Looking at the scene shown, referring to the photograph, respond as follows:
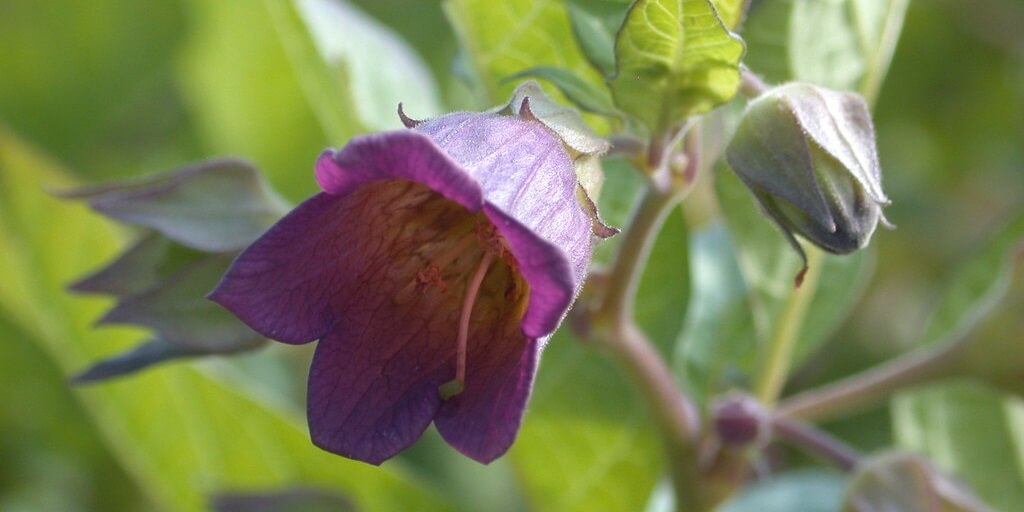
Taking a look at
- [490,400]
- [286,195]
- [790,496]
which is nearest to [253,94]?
[286,195]

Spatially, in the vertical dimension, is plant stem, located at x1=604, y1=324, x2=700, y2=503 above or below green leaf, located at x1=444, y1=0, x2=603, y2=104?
below

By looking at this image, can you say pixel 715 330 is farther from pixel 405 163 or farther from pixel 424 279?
pixel 405 163

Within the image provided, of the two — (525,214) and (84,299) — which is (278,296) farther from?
(84,299)

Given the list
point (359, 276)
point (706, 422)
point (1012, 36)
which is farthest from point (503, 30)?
point (1012, 36)

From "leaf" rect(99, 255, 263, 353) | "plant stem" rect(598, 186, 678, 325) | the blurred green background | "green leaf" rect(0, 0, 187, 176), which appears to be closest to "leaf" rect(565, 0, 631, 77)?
"plant stem" rect(598, 186, 678, 325)

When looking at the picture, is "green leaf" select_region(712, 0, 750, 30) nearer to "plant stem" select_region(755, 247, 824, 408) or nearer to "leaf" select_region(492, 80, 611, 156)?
"leaf" select_region(492, 80, 611, 156)

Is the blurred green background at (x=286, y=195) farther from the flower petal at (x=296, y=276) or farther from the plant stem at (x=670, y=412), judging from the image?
the flower petal at (x=296, y=276)

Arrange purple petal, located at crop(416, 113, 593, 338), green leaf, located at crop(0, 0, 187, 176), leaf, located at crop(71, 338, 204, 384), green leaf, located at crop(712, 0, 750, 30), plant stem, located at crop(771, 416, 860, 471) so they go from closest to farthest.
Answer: purple petal, located at crop(416, 113, 593, 338) → green leaf, located at crop(712, 0, 750, 30) → leaf, located at crop(71, 338, 204, 384) → plant stem, located at crop(771, 416, 860, 471) → green leaf, located at crop(0, 0, 187, 176)
